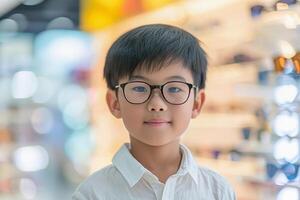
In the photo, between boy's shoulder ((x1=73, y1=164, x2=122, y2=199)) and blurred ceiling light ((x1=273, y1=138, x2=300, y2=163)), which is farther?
blurred ceiling light ((x1=273, y1=138, x2=300, y2=163))

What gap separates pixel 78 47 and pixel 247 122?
188cm

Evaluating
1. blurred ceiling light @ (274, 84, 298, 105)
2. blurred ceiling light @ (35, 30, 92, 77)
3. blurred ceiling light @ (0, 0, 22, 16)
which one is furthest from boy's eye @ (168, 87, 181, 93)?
blurred ceiling light @ (35, 30, 92, 77)

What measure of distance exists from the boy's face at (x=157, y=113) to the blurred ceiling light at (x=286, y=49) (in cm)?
86

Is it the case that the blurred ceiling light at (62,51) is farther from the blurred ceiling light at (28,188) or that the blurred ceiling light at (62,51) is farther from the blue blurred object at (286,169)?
the blue blurred object at (286,169)

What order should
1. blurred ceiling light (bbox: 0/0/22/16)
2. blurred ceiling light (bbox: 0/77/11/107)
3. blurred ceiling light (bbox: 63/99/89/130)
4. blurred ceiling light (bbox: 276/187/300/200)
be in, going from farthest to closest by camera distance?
1. blurred ceiling light (bbox: 63/99/89/130)
2. blurred ceiling light (bbox: 0/77/11/107)
3. blurred ceiling light (bbox: 0/0/22/16)
4. blurred ceiling light (bbox: 276/187/300/200)

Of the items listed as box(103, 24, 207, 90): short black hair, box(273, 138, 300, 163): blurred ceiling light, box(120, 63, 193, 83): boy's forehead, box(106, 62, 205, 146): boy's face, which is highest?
box(103, 24, 207, 90): short black hair

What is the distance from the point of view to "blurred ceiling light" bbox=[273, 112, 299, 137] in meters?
1.92

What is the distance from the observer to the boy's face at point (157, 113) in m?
0.94

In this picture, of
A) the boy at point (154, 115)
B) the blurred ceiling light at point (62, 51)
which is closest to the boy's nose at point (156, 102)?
the boy at point (154, 115)

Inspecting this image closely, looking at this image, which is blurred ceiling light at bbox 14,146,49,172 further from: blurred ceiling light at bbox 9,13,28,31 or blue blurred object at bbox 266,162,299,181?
blue blurred object at bbox 266,162,299,181

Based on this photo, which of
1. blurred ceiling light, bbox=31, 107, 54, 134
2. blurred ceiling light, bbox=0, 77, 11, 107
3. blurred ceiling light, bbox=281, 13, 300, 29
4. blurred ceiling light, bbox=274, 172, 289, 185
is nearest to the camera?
blurred ceiling light, bbox=281, 13, 300, 29

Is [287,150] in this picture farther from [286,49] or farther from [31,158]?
[31,158]

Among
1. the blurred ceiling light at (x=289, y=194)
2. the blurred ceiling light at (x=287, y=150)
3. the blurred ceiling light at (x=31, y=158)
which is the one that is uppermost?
the blurred ceiling light at (x=287, y=150)

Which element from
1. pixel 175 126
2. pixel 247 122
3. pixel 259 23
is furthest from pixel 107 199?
pixel 247 122
